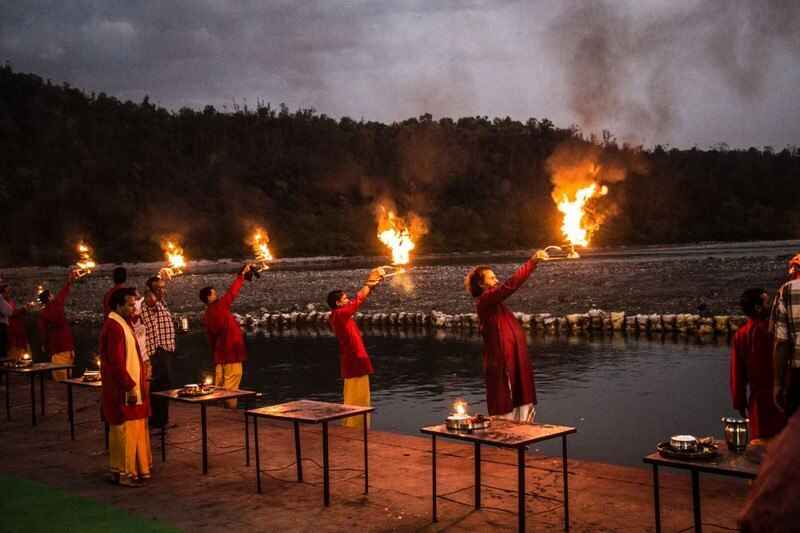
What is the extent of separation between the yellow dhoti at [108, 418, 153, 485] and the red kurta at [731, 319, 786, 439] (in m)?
5.12

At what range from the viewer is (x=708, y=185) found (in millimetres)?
111000

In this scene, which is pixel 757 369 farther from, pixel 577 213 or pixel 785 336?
pixel 577 213

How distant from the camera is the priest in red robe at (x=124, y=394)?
752 cm

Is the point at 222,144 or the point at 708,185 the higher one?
the point at 222,144

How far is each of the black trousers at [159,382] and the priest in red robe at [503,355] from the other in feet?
14.8

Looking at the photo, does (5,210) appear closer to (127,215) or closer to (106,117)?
(127,215)

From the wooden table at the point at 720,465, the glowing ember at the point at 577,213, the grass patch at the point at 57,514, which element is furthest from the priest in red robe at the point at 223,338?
the wooden table at the point at 720,465

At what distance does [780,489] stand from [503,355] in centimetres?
563

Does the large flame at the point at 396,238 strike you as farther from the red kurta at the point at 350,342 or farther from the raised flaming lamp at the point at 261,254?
the raised flaming lamp at the point at 261,254

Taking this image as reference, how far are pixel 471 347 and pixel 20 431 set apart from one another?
1193 centimetres

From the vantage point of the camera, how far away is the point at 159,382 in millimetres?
10133

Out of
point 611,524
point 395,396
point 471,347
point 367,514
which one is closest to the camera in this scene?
point 611,524

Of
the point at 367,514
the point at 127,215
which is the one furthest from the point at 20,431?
the point at 127,215

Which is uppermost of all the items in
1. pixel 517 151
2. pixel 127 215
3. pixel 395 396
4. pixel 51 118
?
pixel 51 118
